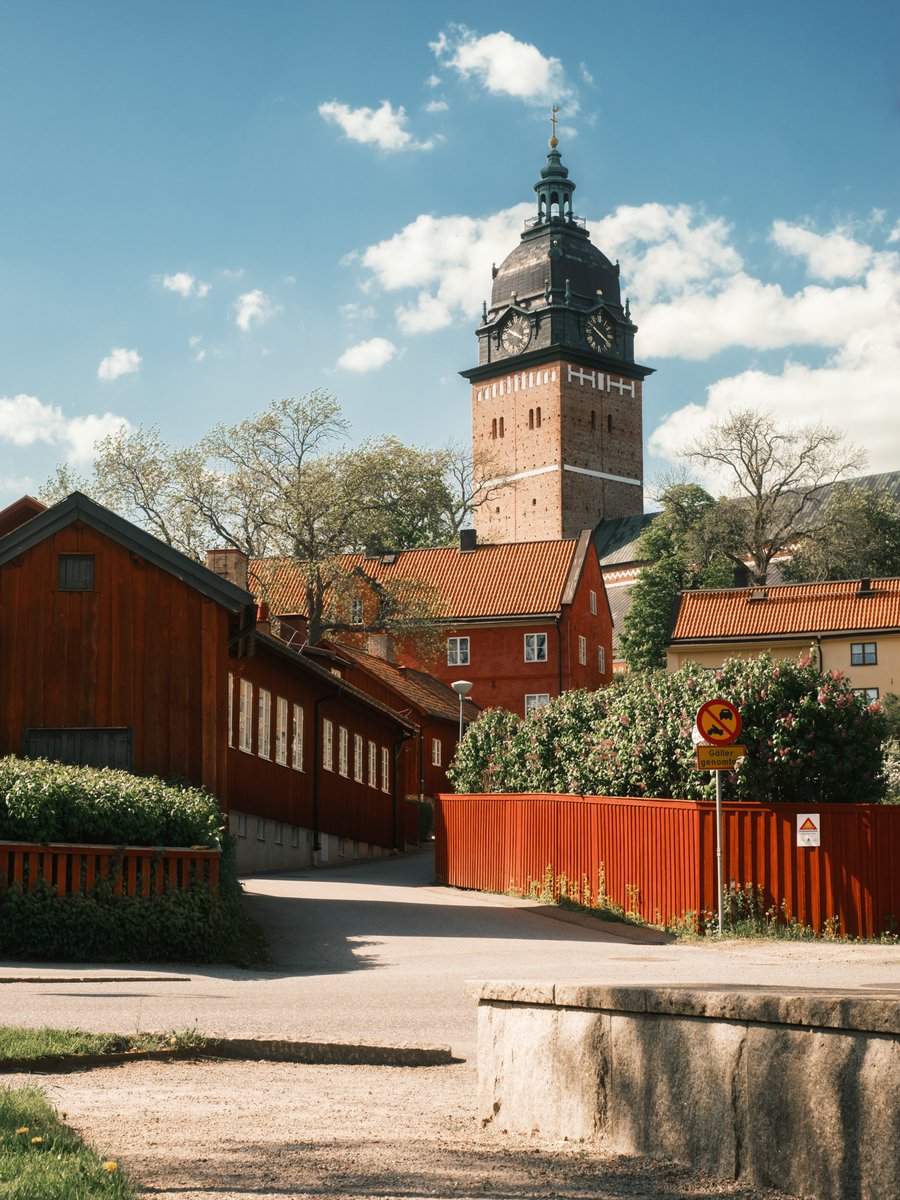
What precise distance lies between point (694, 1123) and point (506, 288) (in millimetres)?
139455

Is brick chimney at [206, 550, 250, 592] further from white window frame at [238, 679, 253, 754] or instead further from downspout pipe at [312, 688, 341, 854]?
white window frame at [238, 679, 253, 754]

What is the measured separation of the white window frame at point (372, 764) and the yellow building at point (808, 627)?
→ 30163 millimetres

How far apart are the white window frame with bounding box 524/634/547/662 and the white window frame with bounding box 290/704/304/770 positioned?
3477 centimetres

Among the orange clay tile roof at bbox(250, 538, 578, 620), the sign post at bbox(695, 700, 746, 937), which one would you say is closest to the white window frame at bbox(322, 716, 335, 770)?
the sign post at bbox(695, 700, 746, 937)

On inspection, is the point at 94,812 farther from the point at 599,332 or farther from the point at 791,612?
the point at 599,332

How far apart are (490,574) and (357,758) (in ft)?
108

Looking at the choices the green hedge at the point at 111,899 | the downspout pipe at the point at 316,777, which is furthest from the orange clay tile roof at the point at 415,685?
the green hedge at the point at 111,899

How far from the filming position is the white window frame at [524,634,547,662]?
67.9 m

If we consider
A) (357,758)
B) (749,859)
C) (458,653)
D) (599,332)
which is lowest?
(749,859)

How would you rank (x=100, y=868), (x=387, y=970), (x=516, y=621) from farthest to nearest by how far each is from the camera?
(x=516, y=621) < (x=100, y=868) < (x=387, y=970)

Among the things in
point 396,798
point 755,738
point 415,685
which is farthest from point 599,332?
point 755,738

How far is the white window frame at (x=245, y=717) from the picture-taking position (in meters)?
28.8

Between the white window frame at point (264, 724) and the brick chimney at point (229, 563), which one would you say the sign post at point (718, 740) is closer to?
the white window frame at point (264, 724)

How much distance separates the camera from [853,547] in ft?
278
